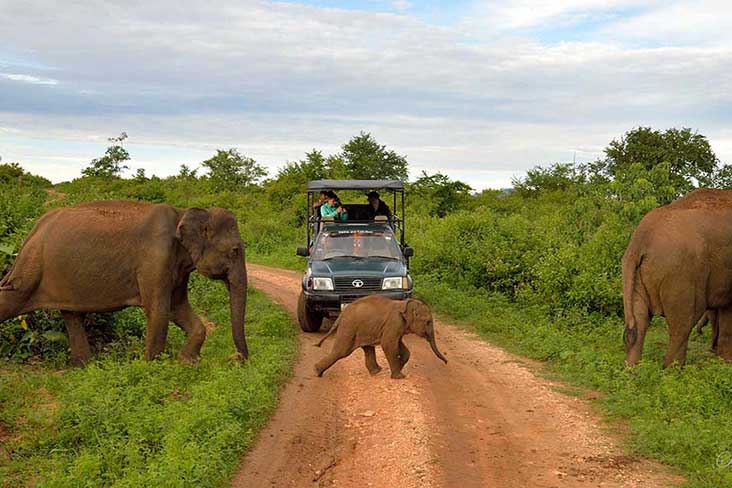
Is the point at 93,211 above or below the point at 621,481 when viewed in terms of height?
above

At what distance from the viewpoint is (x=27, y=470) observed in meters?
7.09

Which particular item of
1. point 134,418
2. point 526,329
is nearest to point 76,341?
point 134,418

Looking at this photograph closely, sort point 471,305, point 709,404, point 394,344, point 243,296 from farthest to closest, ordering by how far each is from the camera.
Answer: point 471,305 → point 243,296 → point 394,344 → point 709,404

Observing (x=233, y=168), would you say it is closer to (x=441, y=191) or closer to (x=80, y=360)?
(x=441, y=191)

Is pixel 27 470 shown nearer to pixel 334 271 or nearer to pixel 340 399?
pixel 340 399

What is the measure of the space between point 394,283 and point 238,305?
3.29 m

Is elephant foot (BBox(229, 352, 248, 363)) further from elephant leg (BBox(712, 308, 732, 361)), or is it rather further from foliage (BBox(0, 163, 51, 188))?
foliage (BBox(0, 163, 51, 188))

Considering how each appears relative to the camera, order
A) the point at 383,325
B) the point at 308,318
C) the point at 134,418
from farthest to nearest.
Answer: the point at 308,318
the point at 383,325
the point at 134,418

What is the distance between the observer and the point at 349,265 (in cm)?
1305

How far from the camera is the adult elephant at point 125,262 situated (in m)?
9.91

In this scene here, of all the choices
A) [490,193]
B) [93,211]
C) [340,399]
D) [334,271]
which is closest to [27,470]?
[340,399]

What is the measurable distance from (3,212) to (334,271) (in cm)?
538

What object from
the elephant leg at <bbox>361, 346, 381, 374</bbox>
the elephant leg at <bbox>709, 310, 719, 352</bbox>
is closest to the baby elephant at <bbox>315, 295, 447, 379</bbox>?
the elephant leg at <bbox>361, 346, 381, 374</bbox>

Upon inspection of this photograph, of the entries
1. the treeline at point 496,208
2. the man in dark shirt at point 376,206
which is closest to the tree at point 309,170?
the treeline at point 496,208
